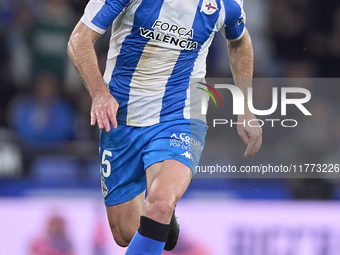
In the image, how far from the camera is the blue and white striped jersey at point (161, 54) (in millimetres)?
2986

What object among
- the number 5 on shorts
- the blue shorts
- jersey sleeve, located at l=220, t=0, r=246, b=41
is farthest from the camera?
the number 5 on shorts

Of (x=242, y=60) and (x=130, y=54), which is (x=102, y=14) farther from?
(x=242, y=60)

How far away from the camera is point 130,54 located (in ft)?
10.2

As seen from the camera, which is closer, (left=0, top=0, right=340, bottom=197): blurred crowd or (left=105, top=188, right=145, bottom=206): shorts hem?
(left=105, top=188, right=145, bottom=206): shorts hem

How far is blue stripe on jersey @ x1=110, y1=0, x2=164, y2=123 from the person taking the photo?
2959 mm

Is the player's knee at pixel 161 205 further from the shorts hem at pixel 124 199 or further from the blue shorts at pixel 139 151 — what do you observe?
the shorts hem at pixel 124 199

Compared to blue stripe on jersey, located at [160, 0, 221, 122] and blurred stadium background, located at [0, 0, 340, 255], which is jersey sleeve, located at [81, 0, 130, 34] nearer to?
blue stripe on jersey, located at [160, 0, 221, 122]

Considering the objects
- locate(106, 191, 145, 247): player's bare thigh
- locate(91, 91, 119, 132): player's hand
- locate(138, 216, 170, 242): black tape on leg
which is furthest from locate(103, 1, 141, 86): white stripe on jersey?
locate(138, 216, 170, 242): black tape on leg

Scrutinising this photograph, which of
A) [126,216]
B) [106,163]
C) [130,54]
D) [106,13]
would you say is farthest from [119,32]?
[126,216]

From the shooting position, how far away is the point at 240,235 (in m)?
4.31

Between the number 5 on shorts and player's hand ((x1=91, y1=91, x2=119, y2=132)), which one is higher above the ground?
player's hand ((x1=91, y1=91, x2=119, y2=132))

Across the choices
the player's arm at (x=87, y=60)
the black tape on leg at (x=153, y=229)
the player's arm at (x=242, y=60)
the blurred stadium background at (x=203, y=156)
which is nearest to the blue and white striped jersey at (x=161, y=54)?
the player's arm at (x=87, y=60)

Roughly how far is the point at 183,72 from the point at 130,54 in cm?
33

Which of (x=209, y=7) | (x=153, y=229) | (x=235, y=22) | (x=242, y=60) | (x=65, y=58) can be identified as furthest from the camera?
(x=65, y=58)
